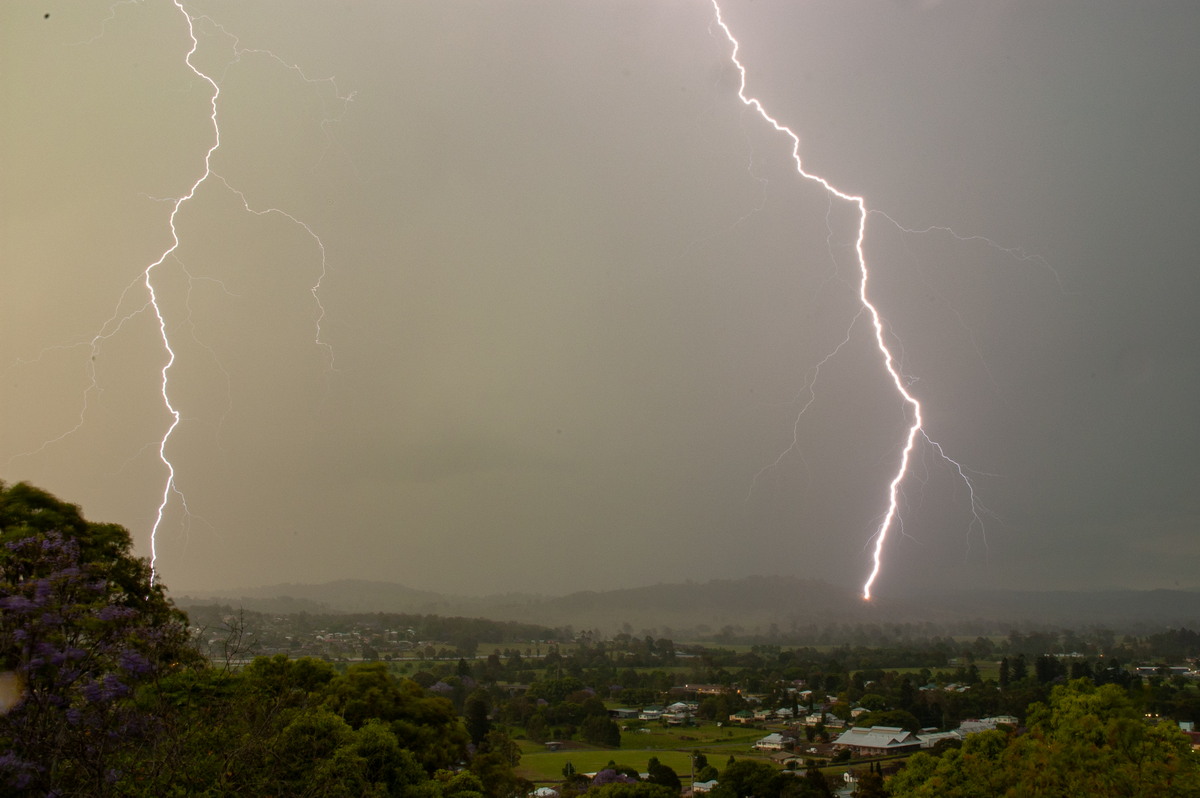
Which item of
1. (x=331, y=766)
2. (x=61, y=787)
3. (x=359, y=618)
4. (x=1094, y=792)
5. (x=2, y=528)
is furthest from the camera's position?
(x=359, y=618)

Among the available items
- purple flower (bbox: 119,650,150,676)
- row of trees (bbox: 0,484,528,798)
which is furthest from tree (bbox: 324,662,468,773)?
purple flower (bbox: 119,650,150,676)

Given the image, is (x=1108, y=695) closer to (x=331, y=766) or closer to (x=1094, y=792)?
(x=1094, y=792)

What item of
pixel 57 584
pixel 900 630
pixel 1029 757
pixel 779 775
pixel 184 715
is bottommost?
pixel 900 630

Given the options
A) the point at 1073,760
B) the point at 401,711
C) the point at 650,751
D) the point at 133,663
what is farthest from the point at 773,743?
the point at 133,663

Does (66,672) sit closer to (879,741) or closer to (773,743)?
(879,741)

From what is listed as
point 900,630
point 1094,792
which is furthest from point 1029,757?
point 900,630

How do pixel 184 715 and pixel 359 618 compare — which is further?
pixel 359 618

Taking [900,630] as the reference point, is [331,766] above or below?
above
